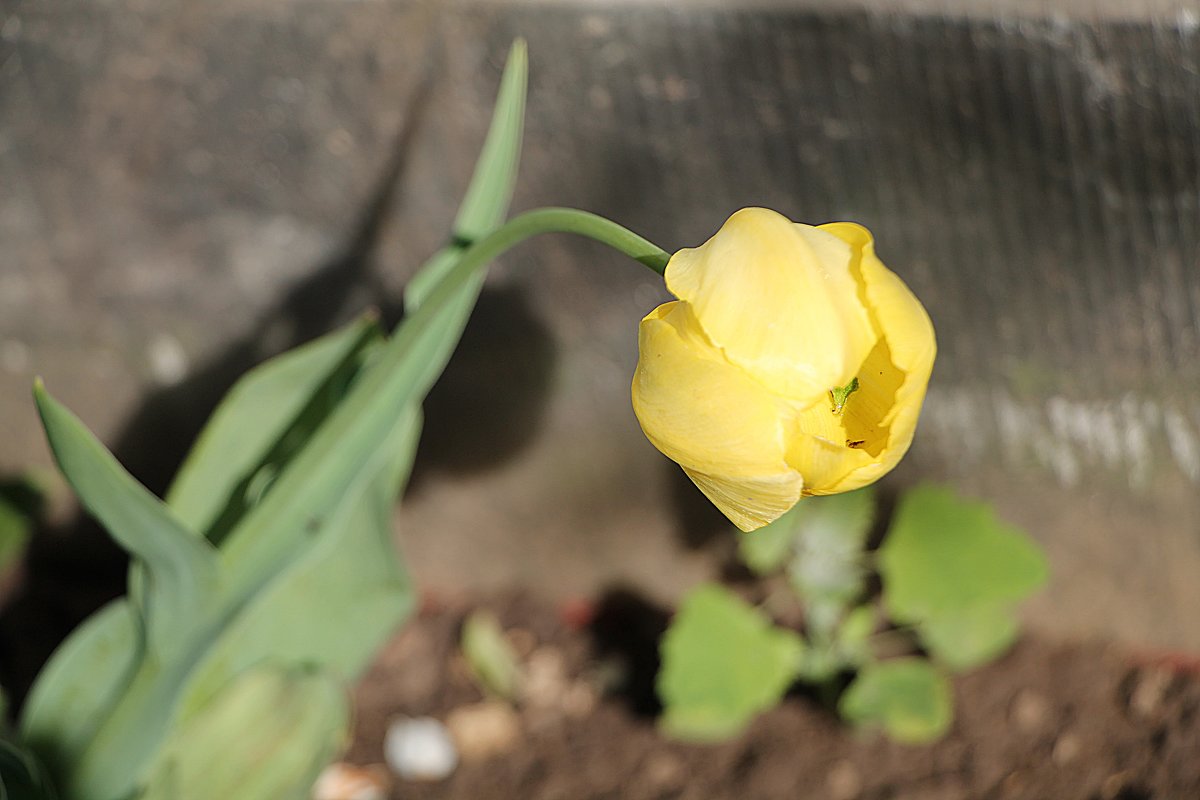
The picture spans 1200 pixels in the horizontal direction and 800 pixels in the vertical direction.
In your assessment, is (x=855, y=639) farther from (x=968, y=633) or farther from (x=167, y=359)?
(x=167, y=359)

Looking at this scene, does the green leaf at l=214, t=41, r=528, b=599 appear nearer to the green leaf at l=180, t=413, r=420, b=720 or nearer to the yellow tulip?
the green leaf at l=180, t=413, r=420, b=720

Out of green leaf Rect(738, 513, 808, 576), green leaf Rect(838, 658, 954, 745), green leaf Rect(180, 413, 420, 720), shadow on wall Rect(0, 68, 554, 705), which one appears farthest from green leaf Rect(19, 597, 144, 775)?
green leaf Rect(838, 658, 954, 745)

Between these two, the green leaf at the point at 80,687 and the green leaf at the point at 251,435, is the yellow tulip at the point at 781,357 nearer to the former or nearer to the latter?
the green leaf at the point at 251,435

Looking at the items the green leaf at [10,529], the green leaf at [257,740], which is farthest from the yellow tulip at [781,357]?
the green leaf at [10,529]

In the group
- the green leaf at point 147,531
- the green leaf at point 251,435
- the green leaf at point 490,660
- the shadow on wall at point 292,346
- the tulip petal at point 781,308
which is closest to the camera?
the tulip petal at point 781,308

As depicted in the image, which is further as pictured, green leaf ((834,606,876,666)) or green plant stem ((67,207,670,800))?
green leaf ((834,606,876,666))

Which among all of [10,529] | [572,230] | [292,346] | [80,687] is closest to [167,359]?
[292,346]

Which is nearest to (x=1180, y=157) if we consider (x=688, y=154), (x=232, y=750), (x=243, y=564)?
(x=688, y=154)
